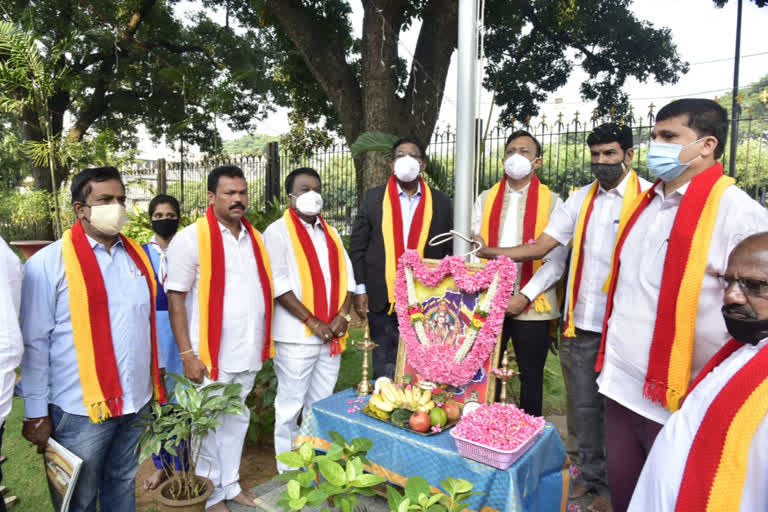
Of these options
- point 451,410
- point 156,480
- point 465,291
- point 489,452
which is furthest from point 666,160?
point 156,480

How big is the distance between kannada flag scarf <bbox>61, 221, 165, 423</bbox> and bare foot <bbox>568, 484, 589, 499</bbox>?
2750 millimetres

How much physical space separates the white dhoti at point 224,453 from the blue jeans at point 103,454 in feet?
1.86

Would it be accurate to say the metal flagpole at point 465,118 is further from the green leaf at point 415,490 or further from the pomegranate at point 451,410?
the green leaf at point 415,490

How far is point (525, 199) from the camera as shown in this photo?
3.55m

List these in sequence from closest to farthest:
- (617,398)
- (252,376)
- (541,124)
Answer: (617,398) < (252,376) < (541,124)

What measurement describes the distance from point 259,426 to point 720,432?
12.1 ft

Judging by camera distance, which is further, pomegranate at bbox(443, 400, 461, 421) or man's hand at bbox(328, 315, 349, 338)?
man's hand at bbox(328, 315, 349, 338)

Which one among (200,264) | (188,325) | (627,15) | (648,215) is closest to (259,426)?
(188,325)

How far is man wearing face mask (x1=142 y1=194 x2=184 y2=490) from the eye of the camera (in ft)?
11.4

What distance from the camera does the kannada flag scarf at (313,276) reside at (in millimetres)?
3518

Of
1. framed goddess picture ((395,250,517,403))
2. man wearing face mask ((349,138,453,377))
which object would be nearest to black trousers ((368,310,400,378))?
man wearing face mask ((349,138,453,377))

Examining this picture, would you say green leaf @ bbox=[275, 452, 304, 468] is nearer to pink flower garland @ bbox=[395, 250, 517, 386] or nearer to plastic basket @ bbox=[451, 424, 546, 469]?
plastic basket @ bbox=[451, 424, 546, 469]

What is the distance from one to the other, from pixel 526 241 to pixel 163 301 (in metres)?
2.54

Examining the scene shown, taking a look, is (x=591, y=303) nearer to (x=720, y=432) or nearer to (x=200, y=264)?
(x=720, y=432)
